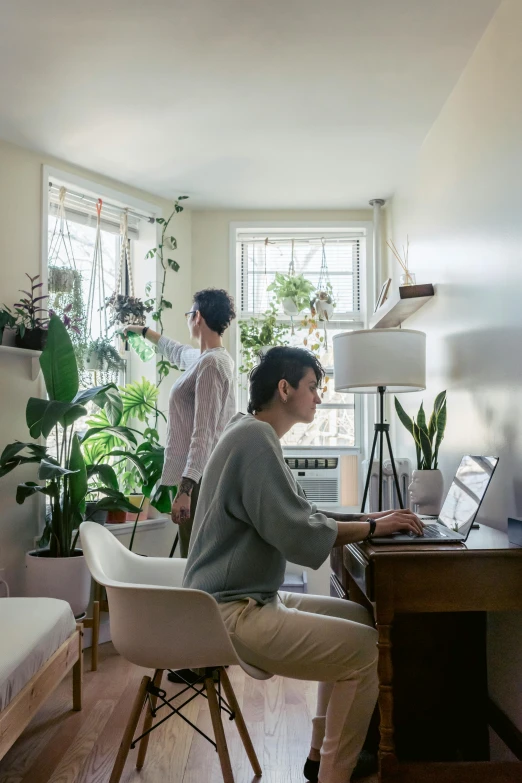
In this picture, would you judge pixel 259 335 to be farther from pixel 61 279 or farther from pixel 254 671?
pixel 254 671

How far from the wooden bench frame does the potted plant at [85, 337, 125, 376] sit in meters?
1.73

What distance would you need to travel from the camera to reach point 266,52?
272 centimetres

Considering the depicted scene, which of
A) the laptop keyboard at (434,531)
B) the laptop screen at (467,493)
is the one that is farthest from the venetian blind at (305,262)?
the laptop keyboard at (434,531)


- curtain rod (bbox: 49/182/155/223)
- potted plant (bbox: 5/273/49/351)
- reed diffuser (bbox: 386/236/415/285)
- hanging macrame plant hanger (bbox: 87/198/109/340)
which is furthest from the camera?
hanging macrame plant hanger (bbox: 87/198/109/340)

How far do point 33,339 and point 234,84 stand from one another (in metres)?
1.57

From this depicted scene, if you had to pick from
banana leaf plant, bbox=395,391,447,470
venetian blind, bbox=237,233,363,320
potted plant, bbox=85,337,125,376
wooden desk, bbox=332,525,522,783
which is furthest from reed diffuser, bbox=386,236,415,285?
potted plant, bbox=85,337,125,376

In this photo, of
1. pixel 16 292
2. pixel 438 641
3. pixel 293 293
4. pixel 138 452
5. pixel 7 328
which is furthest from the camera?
pixel 293 293

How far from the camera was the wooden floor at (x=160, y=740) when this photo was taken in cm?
213

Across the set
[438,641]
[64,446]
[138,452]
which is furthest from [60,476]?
[438,641]

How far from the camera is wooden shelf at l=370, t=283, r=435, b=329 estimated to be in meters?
3.27

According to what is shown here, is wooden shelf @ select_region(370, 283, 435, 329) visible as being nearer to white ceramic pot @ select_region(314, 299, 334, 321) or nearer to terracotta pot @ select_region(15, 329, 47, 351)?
white ceramic pot @ select_region(314, 299, 334, 321)

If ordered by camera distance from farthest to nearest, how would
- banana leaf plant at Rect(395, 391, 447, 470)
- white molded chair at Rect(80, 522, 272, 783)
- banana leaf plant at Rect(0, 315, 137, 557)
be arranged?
1. banana leaf plant at Rect(0, 315, 137, 557)
2. banana leaf plant at Rect(395, 391, 447, 470)
3. white molded chair at Rect(80, 522, 272, 783)

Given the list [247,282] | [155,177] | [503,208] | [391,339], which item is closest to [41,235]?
[155,177]

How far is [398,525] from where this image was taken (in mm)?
1939
